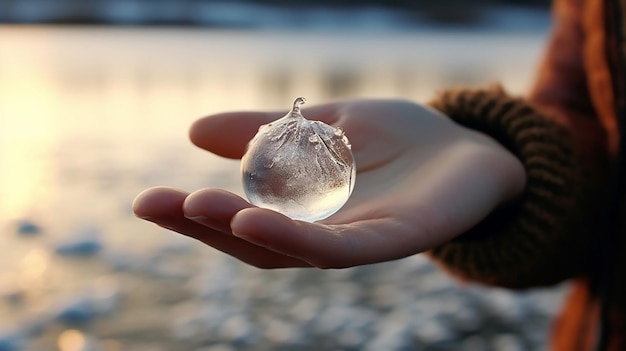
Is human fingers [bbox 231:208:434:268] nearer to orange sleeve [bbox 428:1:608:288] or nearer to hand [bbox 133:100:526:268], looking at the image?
hand [bbox 133:100:526:268]

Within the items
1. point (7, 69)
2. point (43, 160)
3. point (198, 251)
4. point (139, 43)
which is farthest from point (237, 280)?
point (139, 43)

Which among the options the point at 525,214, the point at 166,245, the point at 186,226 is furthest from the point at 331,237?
the point at 166,245

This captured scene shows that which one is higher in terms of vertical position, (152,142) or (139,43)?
(139,43)

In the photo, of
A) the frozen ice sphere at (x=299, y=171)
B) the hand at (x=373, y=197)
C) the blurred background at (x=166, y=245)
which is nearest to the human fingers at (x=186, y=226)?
the hand at (x=373, y=197)

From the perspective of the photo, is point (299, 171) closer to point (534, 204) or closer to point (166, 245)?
point (534, 204)

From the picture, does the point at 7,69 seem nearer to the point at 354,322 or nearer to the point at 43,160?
the point at 43,160

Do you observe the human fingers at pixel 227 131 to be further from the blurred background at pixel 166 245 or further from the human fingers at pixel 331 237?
the blurred background at pixel 166 245

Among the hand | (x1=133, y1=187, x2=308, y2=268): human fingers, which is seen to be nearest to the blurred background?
the hand
